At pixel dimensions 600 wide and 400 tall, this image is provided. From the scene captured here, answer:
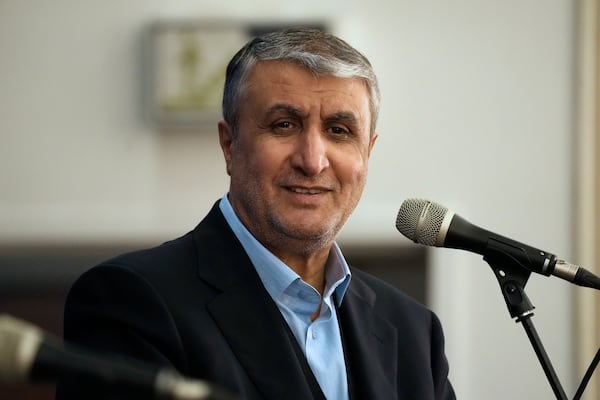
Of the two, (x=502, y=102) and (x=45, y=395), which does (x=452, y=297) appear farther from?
(x=45, y=395)

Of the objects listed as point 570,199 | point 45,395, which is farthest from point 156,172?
point 570,199

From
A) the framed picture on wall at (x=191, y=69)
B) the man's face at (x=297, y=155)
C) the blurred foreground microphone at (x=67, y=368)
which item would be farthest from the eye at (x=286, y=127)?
the framed picture on wall at (x=191, y=69)

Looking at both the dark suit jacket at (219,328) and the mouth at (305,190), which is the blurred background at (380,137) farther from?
the mouth at (305,190)

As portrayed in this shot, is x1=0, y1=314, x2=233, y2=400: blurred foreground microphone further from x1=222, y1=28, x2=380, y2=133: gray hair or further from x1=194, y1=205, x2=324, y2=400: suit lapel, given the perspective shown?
x1=222, y1=28, x2=380, y2=133: gray hair

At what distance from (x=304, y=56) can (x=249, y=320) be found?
467mm

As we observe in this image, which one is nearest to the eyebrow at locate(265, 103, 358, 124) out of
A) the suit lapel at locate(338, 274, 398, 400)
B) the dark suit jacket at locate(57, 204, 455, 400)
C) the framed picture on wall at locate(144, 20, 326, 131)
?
the dark suit jacket at locate(57, 204, 455, 400)

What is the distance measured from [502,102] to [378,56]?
0.55 m

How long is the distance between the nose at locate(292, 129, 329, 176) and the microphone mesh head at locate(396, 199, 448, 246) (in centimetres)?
18

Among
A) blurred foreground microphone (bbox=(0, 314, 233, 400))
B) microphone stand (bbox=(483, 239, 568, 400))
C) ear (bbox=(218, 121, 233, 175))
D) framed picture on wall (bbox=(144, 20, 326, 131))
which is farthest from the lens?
framed picture on wall (bbox=(144, 20, 326, 131))

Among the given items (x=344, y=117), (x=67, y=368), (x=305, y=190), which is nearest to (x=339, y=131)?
(x=344, y=117)

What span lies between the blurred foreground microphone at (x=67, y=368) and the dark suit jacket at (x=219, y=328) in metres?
0.46

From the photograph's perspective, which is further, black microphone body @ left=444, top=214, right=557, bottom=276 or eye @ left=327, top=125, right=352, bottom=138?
eye @ left=327, top=125, right=352, bottom=138

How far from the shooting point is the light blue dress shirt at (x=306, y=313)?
1827mm

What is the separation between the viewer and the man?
1.68 m
